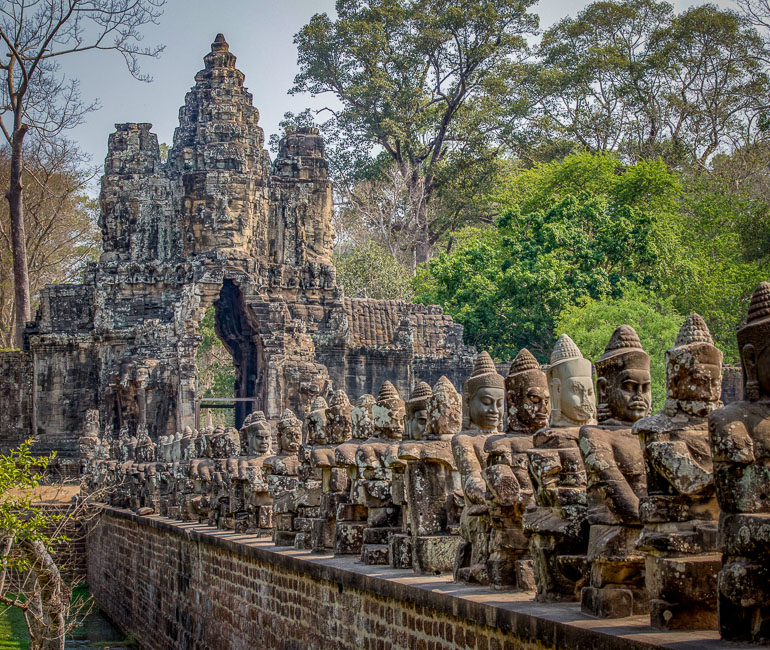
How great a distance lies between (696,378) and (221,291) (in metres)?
27.9

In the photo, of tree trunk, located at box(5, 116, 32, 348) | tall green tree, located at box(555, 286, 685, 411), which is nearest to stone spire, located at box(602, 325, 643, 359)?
tall green tree, located at box(555, 286, 685, 411)

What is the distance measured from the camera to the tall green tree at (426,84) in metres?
47.2

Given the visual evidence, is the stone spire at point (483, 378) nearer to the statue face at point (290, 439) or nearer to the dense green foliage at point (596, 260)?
the statue face at point (290, 439)

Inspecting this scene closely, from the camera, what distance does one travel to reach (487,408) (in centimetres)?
839

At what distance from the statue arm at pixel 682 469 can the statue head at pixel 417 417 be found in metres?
3.46

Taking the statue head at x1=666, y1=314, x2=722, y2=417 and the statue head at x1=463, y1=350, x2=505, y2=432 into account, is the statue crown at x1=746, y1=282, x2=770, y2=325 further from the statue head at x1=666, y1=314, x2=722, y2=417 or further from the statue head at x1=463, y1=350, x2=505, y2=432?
the statue head at x1=463, y1=350, x2=505, y2=432

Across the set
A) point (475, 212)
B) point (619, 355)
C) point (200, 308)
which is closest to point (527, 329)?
point (200, 308)

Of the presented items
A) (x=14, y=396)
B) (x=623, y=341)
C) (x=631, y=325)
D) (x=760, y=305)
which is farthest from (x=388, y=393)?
(x=14, y=396)

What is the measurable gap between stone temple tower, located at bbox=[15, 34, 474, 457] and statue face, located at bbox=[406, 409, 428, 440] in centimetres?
2037

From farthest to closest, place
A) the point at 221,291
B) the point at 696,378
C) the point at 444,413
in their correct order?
the point at 221,291 → the point at 444,413 → the point at 696,378

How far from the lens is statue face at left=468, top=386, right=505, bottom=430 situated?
8.40 meters

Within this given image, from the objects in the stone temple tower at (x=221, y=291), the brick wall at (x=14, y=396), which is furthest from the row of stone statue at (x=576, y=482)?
the brick wall at (x=14, y=396)

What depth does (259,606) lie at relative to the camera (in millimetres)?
11719

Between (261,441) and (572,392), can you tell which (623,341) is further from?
(261,441)
